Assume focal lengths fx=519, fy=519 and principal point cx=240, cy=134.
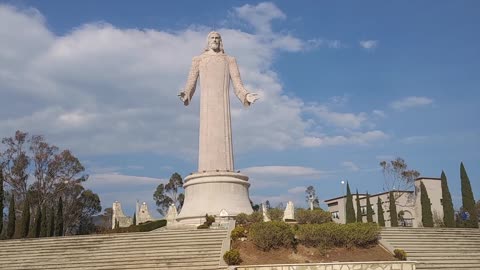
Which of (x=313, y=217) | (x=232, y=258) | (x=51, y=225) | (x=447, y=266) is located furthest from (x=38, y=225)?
(x=447, y=266)

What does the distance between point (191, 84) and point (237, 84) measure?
280 cm

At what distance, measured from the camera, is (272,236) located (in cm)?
1984

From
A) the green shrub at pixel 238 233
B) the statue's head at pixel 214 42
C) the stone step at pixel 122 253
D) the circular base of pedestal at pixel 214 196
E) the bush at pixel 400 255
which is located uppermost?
the statue's head at pixel 214 42

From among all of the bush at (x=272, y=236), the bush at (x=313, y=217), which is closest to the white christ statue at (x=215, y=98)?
the bush at (x=313, y=217)

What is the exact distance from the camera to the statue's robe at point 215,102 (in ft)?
97.5

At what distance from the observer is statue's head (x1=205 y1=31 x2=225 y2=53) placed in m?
31.6

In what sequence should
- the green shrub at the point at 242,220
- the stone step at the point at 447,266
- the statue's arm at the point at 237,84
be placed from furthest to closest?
the statue's arm at the point at 237,84, the green shrub at the point at 242,220, the stone step at the point at 447,266

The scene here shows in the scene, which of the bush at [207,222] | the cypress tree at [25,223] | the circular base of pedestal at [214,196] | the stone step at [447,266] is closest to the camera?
the stone step at [447,266]

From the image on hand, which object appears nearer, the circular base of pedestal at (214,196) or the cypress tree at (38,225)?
the circular base of pedestal at (214,196)

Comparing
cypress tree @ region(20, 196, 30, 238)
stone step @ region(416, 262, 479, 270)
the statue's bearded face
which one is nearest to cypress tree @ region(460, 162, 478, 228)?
stone step @ region(416, 262, 479, 270)

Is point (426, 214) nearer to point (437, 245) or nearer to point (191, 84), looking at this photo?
point (437, 245)

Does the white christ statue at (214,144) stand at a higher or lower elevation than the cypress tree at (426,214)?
higher

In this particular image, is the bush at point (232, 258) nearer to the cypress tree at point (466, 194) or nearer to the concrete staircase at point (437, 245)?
the concrete staircase at point (437, 245)

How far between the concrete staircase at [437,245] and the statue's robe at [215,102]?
1022 cm
